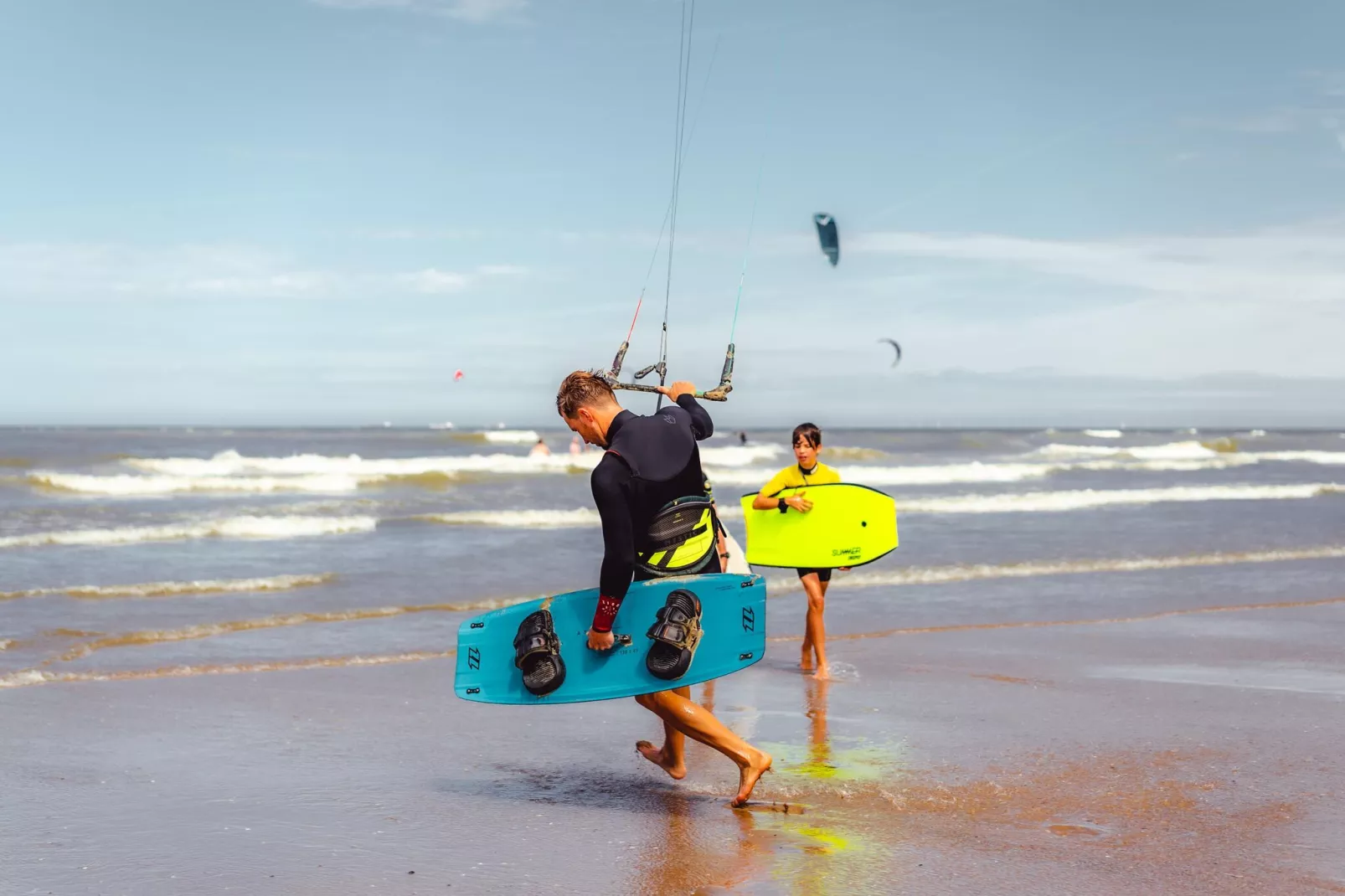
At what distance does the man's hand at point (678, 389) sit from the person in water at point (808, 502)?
8.15 ft

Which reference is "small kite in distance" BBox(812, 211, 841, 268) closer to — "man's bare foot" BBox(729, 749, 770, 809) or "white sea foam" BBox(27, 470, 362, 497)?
"man's bare foot" BBox(729, 749, 770, 809)

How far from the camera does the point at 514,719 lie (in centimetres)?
654

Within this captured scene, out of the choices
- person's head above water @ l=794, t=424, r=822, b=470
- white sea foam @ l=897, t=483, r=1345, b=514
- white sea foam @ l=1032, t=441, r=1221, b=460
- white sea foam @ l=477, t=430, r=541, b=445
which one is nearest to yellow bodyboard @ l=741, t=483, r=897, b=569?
person's head above water @ l=794, t=424, r=822, b=470

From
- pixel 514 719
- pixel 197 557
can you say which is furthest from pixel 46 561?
pixel 514 719

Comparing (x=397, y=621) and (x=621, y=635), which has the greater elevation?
(x=621, y=635)

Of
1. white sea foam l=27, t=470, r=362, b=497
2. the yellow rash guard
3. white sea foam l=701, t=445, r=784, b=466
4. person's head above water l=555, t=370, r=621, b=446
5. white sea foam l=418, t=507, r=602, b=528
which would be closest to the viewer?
person's head above water l=555, t=370, r=621, b=446

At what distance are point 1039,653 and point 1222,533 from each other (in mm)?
10337

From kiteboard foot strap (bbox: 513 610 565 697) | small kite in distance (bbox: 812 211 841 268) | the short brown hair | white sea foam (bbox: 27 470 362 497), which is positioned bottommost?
white sea foam (bbox: 27 470 362 497)

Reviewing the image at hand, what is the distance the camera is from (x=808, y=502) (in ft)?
25.2

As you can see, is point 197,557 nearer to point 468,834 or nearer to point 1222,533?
point 468,834

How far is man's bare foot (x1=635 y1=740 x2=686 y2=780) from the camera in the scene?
17.1 feet

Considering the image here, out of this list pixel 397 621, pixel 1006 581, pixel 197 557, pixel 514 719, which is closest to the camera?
pixel 514 719

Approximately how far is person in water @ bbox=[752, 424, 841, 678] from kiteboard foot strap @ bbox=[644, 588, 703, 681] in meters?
2.88

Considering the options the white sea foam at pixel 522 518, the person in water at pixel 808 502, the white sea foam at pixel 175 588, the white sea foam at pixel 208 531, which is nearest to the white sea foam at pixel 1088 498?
the white sea foam at pixel 522 518
